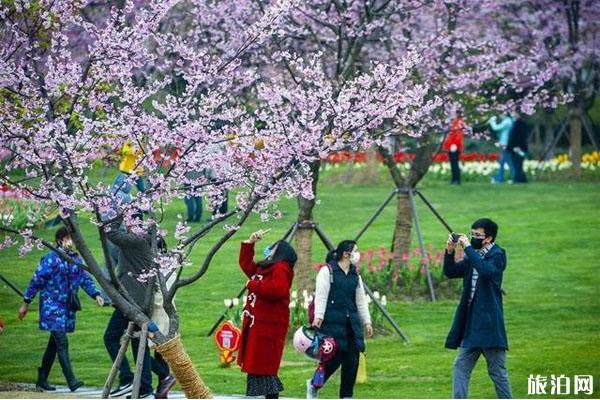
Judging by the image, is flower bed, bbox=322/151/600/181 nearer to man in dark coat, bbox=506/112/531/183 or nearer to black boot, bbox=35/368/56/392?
man in dark coat, bbox=506/112/531/183

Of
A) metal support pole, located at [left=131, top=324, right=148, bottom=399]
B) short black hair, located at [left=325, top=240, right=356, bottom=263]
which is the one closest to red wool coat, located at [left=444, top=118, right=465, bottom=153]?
short black hair, located at [left=325, top=240, right=356, bottom=263]

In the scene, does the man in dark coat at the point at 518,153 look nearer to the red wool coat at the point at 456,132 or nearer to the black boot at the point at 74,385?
the red wool coat at the point at 456,132

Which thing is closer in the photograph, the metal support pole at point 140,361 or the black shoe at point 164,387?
the metal support pole at point 140,361

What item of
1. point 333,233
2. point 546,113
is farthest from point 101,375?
point 546,113

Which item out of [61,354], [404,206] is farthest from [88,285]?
[404,206]

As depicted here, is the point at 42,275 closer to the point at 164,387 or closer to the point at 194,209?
the point at 164,387

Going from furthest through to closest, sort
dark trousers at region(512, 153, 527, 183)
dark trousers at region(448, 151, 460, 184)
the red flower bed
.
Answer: the red flower bed, dark trousers at region(512, 153, 527, 183), dark trousers at region(448, 151, 460, 184)

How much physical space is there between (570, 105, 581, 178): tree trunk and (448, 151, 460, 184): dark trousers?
9.28 ft

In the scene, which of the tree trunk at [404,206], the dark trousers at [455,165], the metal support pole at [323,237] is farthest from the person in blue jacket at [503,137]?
the metal support pole at [323,237]

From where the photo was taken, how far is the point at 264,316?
13.1 meters

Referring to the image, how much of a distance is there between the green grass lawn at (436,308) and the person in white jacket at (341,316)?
874 millimetres

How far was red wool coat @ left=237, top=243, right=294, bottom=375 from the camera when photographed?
12914 millimetres

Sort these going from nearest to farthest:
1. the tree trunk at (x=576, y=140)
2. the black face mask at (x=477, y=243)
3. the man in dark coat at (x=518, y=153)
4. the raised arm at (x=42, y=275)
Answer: the black face mask at (x=477, y=243) < the raised arm at (x=42, y=275) < the man in dark coat at (x=518, y=153) < the tree trunk at (x=576, y=140)

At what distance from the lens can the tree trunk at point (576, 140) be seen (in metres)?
34.1
